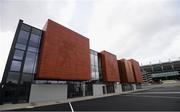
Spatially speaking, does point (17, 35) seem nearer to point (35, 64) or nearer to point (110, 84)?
point (35, 64)

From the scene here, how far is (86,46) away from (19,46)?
14732mm

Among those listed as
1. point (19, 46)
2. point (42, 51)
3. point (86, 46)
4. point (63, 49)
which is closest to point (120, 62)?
point (86, 46)

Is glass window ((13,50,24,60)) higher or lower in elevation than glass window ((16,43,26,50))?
lower

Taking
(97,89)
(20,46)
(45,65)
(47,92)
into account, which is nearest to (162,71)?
(97,89)

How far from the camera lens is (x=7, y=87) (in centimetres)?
1717

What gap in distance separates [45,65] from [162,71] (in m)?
119

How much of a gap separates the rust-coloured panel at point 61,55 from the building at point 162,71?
106m

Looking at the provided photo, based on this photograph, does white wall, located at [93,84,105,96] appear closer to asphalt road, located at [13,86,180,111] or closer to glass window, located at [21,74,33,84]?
asphalt road, located at [13,86,180,111]

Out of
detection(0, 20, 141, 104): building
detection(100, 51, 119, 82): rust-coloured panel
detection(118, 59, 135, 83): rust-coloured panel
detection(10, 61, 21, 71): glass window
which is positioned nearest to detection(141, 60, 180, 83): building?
detection(118, 59, 135, 83): rust-coloured panel

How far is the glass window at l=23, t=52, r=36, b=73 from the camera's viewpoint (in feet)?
64.8

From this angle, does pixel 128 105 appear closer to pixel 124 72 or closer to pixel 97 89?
pixel 97 89

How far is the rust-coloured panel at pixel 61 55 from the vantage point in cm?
2055

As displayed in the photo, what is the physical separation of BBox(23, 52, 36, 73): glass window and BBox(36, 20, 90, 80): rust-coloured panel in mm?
1217

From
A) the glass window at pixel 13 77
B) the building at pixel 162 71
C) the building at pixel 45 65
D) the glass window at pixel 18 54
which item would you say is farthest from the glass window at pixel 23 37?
the building at pixel 162 71
